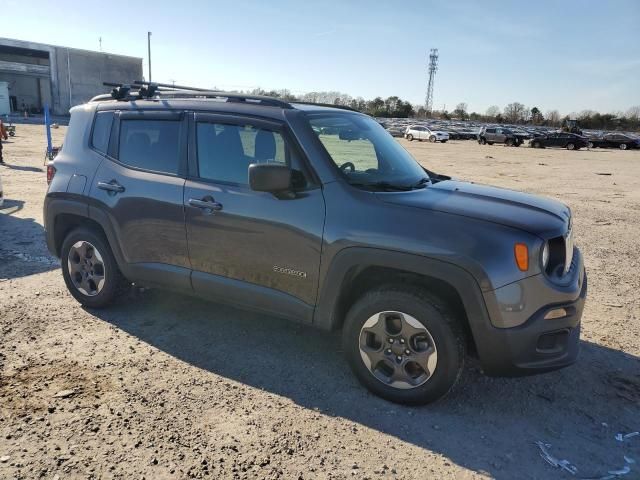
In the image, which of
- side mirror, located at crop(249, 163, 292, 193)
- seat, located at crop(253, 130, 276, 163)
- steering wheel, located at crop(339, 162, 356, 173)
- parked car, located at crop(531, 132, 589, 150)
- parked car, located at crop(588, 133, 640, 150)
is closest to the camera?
side mirror, located at crop(249, 163, 292, 193)

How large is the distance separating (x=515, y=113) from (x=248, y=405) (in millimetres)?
117029

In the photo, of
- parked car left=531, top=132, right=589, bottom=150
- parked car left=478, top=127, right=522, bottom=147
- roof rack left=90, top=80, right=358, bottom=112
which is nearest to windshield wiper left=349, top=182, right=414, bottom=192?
roof rack left=90, top=80, right=358, bottom=112

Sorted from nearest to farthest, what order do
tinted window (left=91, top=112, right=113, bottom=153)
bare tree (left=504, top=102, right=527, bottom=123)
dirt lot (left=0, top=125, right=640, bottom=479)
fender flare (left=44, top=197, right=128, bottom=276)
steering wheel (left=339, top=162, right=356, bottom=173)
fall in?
dirt lot (left=0, top=125, right=640, bottom=479) < steering wheel (left=339, top=162, right=356, bottom=173) < fender flare (left=44, top=197, right=128, bottom=276) < tinted window (left=91, top=112, right=113, bottom=153) < bare tree (left=504, top=102, right=527, bottom=123)

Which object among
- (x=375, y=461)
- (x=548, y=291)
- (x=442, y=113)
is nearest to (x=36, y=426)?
(x=375, y=461)

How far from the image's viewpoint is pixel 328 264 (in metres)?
3.31

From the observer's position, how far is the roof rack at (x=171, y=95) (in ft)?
12.5

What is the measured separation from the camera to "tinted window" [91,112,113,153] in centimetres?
443

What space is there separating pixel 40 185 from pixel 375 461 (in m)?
11.4

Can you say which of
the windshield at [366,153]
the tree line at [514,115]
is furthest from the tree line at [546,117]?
the windshield at [366,153]

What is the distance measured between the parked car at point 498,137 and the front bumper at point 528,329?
144 feet

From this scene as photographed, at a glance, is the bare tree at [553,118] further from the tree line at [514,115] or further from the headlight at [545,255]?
the headlight at [545,255]

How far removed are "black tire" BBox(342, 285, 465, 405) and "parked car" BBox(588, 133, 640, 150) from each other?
4719 cm

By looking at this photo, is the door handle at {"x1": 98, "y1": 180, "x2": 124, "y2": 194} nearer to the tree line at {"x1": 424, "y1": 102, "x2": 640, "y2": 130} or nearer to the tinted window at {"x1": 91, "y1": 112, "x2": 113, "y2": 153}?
the tinted window at {"x1": 91, "y1": 112, "x2": 113, "y2": 153}

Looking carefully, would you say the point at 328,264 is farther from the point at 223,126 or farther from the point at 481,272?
the point at 223,126
